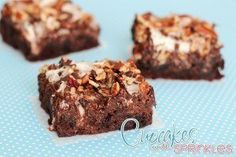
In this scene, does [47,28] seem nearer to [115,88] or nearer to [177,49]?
[177,49]

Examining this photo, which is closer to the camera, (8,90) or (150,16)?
(8,90)

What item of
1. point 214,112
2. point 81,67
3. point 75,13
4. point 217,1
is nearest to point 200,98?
point 214,112

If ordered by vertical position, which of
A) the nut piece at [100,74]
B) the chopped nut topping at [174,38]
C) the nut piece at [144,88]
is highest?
→ the chopped nut topping at [174,38]

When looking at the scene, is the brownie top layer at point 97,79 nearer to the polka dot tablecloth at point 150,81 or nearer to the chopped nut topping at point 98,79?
the chopped nut topping at point 98,79

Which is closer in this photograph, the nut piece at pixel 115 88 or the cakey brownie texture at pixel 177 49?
the nut piece at pixel 115 88

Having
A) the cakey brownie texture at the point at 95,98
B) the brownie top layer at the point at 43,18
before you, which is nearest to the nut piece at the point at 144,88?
the cakey brownie texture at the point at 95,98

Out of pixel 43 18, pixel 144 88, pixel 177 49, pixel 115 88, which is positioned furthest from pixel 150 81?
pixel 43 18

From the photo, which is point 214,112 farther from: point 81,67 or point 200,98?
point 81,67
